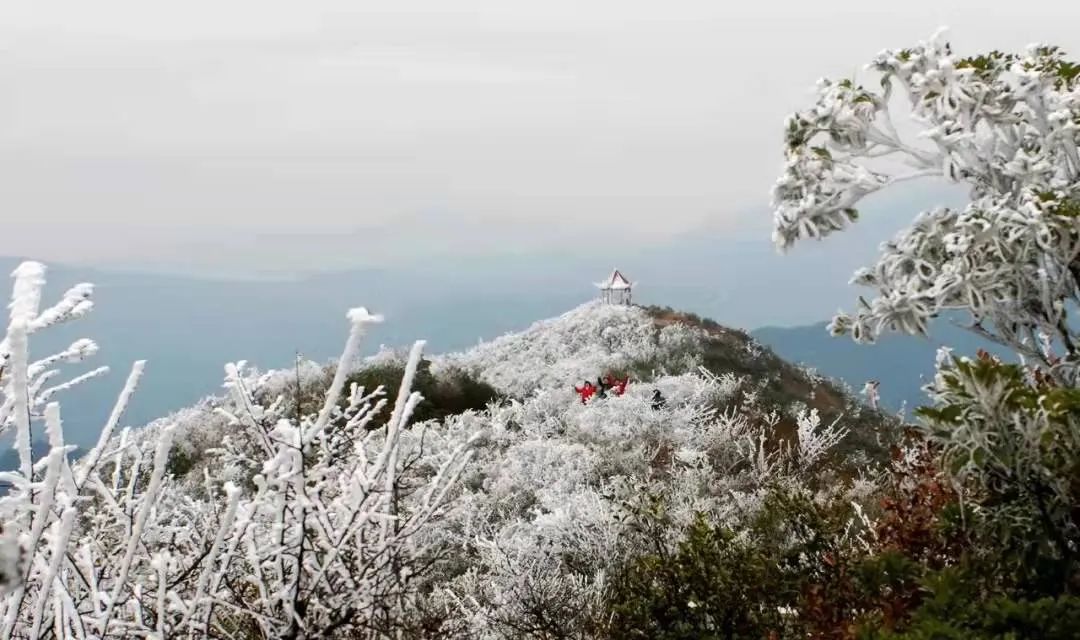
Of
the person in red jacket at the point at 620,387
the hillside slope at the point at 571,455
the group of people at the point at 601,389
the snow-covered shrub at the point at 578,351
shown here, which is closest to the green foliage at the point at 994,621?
the hillside slope at the point at 571,455

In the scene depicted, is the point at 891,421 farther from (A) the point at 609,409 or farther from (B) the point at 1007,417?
(B) the point at 1007,417

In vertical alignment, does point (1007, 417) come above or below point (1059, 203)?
below

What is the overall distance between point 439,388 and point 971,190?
42.3 feet

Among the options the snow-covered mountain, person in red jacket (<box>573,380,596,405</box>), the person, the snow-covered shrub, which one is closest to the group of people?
person in red jacket (<box>573,380,596,405</box>)

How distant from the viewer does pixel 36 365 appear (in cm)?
285

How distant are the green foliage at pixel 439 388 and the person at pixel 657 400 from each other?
359 cm

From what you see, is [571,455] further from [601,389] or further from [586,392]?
[601,389]

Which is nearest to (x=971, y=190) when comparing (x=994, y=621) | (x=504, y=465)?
(x=994, y=621)

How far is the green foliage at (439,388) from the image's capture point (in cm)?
1697

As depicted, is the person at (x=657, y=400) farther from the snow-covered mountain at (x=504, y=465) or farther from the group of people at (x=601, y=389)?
the group of people at (x=601, y=389)

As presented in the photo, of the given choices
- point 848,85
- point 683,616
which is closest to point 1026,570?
point 683,616

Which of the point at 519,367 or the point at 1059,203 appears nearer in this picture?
the point at 1059,203

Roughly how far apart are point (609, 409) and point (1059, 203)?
30.8 feet

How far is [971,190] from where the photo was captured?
20.9 feet
